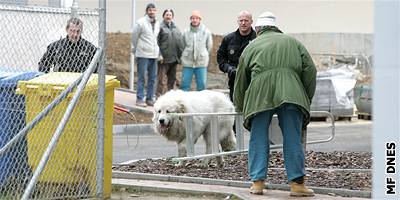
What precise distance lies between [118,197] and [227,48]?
4.03 meters

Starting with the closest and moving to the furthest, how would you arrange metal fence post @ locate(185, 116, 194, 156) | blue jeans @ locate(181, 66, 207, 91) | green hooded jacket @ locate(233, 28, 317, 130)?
green hooded jacket @ locate(233, 28, 317, 130)
metal fence post @ locate(185, 116, 194, 156)
blue jeans @ locate(181, 66, 207, 91)

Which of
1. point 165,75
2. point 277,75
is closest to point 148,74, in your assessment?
point 165,75

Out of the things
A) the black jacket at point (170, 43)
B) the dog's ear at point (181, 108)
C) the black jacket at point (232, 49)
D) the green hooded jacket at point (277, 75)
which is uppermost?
the black jacket at point (170, 43)

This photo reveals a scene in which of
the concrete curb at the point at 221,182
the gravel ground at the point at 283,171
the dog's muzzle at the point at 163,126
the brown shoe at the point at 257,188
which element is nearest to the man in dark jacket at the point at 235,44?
the gravel ground at the point at 283,171

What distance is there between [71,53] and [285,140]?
2310 mm

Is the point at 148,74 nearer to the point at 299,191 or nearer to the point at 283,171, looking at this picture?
the point at 283,171

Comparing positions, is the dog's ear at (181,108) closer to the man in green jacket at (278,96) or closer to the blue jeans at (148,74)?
the man in green jacket at (278,96)

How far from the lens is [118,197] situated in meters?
9.29

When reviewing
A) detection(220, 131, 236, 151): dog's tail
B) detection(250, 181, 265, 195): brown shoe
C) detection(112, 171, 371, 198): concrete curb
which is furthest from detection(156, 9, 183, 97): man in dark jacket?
detection(250, 181, 265, 195): brown shoe

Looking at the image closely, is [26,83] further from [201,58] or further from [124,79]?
[124,79]

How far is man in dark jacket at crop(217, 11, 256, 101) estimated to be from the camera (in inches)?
492

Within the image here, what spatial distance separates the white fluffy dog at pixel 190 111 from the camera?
11.5 meters

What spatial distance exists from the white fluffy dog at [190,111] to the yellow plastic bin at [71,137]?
7.87 feet

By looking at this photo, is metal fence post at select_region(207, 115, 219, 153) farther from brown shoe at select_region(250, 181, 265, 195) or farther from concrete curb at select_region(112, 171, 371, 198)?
brown shoe at select_region(250, 181, 265, 195)
